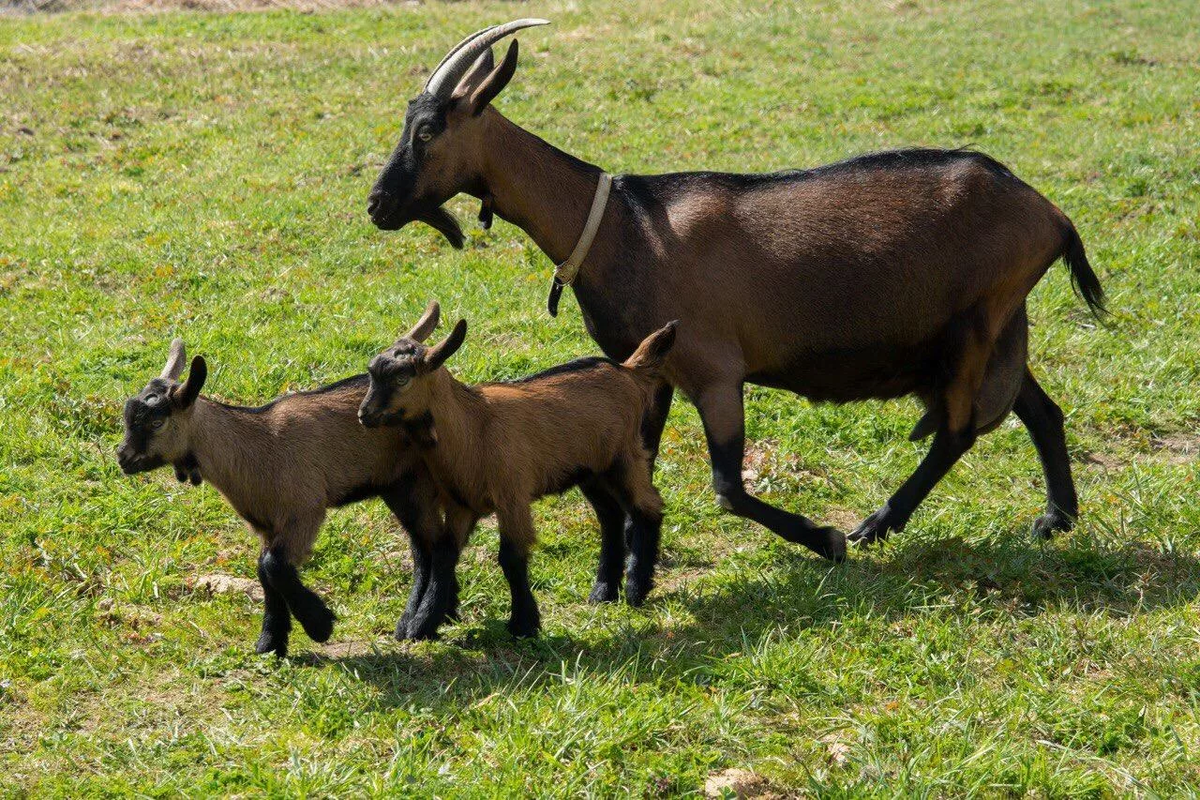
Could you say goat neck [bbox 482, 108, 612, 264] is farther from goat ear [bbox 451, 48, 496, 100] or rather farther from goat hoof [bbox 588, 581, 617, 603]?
goat hoof [bbox 588, 581, 617, 603]

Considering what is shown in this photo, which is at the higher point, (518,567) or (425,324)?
(425,324)

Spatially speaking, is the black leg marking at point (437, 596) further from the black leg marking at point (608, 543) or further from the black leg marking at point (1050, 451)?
the black leg marking at point (1050, 451)

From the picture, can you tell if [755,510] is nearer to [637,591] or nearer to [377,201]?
[637,591]

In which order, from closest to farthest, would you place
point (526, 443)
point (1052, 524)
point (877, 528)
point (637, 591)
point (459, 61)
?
point (526, 443) → point (637, 591) → point (459, 61) → point (877, 528) → point (1052, 524)

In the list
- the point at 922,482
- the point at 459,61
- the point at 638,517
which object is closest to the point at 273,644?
the point at 638,517

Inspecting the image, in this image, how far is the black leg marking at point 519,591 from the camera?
6031 millimetres

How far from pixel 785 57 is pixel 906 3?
470 cm

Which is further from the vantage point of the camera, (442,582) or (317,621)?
(442,582)

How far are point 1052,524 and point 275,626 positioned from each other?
383 cm

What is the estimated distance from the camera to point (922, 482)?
6.98m

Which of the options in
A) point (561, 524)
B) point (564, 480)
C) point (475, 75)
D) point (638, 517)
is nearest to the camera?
point (564, 480)

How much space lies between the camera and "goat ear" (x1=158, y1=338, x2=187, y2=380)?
6.19 metres

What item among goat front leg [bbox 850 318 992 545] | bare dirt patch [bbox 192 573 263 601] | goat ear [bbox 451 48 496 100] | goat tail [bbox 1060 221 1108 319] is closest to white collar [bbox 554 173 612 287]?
goat ear [bbox 451 48 496 100]

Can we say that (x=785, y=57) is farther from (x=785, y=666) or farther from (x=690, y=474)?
(x=785, y=666)
